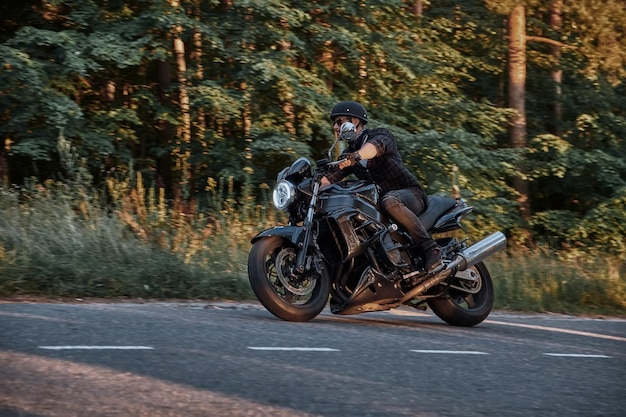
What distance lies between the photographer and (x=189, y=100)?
17.1 metres

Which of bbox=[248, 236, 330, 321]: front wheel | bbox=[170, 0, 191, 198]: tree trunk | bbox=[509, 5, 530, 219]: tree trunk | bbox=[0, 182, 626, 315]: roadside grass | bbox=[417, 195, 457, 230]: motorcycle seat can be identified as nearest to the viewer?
bbox=[248, 236, 330, 321]: front wheel

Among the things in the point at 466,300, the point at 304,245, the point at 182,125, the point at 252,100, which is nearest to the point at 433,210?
the point at 466,300

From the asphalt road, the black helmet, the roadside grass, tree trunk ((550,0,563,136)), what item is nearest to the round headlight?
the black helmet

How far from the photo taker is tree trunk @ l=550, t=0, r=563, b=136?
23.5 meters

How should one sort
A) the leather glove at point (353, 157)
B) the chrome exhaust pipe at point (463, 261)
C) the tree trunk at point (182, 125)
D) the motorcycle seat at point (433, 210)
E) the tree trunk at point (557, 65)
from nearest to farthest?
1. the leather glove at point (353, 157)
2. the chrome exhaust pipe at point (463, 261)
3. the motorcycle seat at point (433, 210)
4. the tree trunk at point (182, 125)
5. the tree trunk at point (557, 65)

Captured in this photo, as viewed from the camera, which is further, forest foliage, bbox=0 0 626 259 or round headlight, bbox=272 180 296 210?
forest foliage, bbox=0 0 626 259

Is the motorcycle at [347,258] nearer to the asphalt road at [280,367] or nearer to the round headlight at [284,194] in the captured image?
the round headlight at [284,194]

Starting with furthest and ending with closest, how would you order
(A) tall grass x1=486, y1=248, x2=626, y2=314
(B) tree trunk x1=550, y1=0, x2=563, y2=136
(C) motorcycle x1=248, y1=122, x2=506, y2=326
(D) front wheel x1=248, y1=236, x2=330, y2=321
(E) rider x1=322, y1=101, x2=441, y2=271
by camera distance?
(B) tree trunk x1=550, y1=0, x2=563, y2=136
(A) tall grass x1=486, y1=248, x2=626, y2=314
(E) rider x1=322, y1=101, x2=441, y2=271
(C) motorcycle x1=248, y1=122, x2=506, y2=326
(D) front wheel x1=248, y1=236, x2=330, y2=321

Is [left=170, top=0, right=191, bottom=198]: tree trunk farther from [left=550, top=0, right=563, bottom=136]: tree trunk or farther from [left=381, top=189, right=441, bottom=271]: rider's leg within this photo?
[left=550, top=0, right=563, bottom=136]: tree trunk

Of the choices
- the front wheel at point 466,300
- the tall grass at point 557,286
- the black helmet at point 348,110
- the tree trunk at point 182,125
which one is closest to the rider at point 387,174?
the black helmet at point 348,110

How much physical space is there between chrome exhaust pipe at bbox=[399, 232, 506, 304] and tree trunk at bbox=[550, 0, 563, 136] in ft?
50.3

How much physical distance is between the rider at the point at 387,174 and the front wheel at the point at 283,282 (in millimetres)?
852

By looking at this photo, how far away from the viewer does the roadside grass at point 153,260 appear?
9758 millimetres

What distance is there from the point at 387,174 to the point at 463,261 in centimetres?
107
